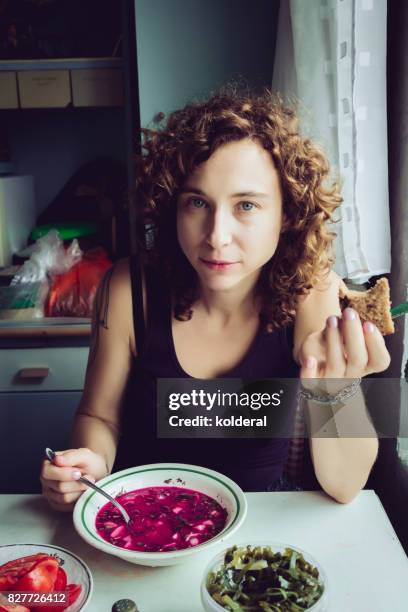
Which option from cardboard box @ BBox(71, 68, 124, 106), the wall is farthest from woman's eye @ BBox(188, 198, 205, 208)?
cardboard box @ BBox(71, 68, 124, 106)

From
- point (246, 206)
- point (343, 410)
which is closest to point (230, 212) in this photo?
point (246, 206)

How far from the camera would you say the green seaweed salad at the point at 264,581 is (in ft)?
1.93

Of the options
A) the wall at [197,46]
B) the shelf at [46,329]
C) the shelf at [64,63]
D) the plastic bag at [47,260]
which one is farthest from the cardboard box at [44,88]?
the shelf at [46,329]

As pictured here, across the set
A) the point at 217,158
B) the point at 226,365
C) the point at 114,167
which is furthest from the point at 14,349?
the point at 217,158

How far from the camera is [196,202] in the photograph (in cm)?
94

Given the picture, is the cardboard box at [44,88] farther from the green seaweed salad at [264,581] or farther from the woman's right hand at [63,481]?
the green seaweed salad at [264,581]

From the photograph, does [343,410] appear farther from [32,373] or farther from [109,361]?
[32,373]

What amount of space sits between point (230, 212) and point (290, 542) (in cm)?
48

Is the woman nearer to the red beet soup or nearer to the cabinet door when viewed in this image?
the red beet soup

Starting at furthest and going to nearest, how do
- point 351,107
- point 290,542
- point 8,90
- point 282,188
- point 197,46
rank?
point 8,90, point 197,46, point 351,107, point 282,188, point 290,542

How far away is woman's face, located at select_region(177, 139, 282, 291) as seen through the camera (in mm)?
906

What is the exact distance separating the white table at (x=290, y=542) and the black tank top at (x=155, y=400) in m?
0.22

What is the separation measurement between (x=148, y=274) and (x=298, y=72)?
2.08 feet

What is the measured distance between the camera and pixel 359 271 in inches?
55.4
